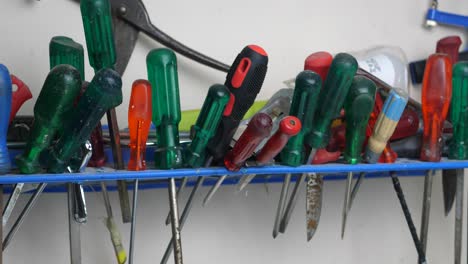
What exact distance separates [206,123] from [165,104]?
39mm

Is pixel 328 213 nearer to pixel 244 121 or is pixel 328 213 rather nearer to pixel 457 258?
pixel 457 258

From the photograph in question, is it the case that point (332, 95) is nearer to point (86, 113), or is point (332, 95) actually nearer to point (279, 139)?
point (279, 139)

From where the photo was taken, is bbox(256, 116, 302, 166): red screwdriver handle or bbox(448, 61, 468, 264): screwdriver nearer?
bbox(256, 116, 302, 166): red screwdriver handle

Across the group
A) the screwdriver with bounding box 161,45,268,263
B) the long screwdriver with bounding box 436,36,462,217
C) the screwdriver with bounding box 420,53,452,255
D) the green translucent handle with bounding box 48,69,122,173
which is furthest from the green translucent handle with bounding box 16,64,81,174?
the long screwdriver with bounding box 436,36,462,217

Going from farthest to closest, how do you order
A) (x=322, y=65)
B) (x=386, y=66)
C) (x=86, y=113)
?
(x=386, y=66), (x=322, y=65), (x=86, y=113)

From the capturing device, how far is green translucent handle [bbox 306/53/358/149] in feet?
1.64

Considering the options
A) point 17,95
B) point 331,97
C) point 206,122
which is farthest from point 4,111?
point 331,97

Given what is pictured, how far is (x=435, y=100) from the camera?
0.57 m

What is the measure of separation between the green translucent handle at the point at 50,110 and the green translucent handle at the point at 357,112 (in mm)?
243

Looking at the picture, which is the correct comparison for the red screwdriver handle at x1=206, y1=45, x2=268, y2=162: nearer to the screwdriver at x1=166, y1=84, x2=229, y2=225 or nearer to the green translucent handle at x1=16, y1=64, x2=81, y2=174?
the screwdriver at x1=166, y1=84, x2=229, y2=225

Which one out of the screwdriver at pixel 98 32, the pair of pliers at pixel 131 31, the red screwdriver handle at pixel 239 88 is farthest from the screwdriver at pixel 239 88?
the pair of pliers at pixel 131 31

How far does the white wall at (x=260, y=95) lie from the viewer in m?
0.67

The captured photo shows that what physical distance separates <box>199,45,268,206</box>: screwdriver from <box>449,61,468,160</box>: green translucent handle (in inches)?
8.9

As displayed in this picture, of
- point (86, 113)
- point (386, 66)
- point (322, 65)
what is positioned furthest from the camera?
point (386, 66)
